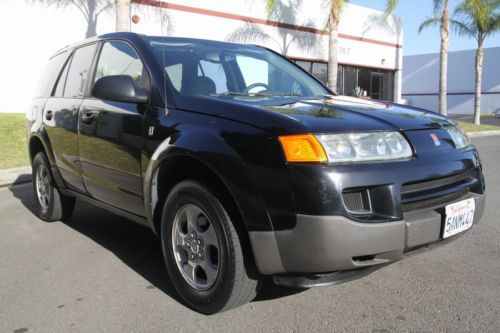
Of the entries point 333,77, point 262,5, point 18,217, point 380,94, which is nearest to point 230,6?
point 262,5

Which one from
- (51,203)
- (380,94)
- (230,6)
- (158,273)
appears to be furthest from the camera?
(380,94)

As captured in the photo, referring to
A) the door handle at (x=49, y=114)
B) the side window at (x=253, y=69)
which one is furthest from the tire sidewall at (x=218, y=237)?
the door handle at (x=49, y=114)

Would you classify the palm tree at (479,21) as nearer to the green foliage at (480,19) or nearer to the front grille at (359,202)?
the green foliage at (480,19)

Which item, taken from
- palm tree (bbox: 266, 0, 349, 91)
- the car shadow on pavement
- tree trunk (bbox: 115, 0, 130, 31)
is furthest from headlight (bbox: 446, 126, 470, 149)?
palm tree (bbox: 266, 0, 349, 91)

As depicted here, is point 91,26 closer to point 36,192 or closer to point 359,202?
point 36,192

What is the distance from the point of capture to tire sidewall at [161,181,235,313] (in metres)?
2.84

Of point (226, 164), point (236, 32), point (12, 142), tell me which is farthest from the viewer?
point (236, 32)

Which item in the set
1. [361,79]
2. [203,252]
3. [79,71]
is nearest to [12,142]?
[79,71]

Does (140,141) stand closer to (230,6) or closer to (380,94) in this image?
(230,6)

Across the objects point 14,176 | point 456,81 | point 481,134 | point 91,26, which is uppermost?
point 456,81

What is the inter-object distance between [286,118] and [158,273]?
5.93 ft

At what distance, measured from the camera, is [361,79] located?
997 inches

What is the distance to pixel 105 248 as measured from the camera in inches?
180

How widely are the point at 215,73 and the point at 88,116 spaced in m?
1.10
